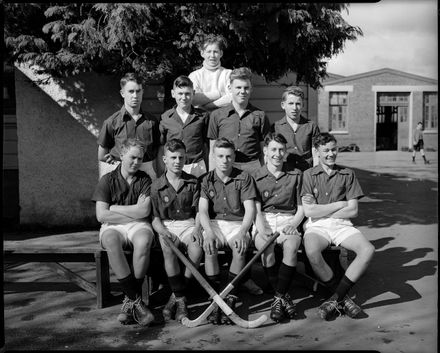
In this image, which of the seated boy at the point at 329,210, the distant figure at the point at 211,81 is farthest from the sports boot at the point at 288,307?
the distant figure at the point at 211,81

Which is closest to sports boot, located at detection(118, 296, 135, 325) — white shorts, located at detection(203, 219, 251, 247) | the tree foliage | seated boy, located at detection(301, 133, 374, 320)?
white shorts, located at detection(203, 219, 251, 247)

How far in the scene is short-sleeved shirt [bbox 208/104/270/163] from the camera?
5621 millimetres

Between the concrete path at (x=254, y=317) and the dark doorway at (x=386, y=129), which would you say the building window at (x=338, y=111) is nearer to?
the dark doorway at (x=386, y=129)

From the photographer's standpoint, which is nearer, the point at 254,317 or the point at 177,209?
the point at 254,317

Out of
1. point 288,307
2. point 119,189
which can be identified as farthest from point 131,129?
point 288,307

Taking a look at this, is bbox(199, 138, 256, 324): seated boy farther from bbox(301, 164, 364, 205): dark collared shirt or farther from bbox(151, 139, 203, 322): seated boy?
bbox(301, 164, 364, 205): dark collared shirt

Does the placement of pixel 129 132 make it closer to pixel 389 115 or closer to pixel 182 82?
pixel 182 82

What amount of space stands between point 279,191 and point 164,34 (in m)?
3.68

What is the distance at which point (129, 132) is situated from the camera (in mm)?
5707

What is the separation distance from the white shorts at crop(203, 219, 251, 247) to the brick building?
3131cm

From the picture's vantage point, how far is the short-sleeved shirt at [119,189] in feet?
16.6

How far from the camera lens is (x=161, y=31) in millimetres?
7855

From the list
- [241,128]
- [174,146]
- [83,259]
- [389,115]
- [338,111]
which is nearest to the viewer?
[174,146]

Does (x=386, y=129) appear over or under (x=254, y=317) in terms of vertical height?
over
